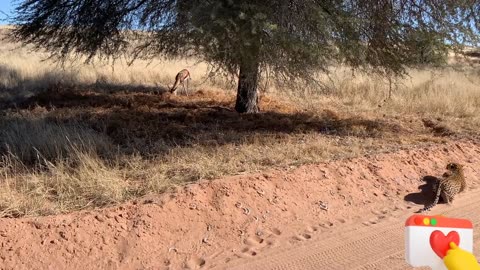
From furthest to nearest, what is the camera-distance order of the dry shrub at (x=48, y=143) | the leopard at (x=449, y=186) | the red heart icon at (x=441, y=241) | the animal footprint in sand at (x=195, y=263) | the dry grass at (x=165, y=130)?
the dry shrub at (x=48, y=143) → the leopard at (x=449, y=186) → the dry grass at (x=165, y=130) → the animal footprint in sand at (x=195, y=263) → the red heart icon at (x=441, y=241)

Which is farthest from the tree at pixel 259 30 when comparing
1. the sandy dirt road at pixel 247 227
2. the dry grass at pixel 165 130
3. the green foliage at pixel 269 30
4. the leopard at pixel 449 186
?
the leopard at pixel 449 186

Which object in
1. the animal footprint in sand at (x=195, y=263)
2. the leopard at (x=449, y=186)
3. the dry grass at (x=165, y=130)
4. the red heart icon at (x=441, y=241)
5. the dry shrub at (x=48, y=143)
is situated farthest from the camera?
the dry shrub at (x=48, y=143)

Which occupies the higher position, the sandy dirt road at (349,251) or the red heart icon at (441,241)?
the red heart icon at (441,241)

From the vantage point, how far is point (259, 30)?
23.0 ft

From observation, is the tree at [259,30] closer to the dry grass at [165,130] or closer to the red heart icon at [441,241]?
the dry grass at [165,130]

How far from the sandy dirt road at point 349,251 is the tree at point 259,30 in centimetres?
276

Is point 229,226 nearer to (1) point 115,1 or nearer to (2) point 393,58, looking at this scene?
(2) point 393,58

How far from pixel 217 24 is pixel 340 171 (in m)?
2.52

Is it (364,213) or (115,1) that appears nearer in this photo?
(364,213)

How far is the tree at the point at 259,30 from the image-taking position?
6.96 m

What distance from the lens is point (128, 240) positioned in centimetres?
513

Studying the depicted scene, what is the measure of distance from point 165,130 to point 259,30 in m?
3.24

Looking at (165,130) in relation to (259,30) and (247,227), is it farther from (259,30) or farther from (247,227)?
(247,227)

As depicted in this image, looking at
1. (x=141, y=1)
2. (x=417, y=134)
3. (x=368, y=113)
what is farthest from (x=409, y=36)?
(x=141, y=1)
